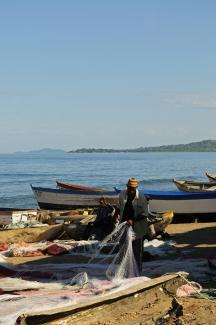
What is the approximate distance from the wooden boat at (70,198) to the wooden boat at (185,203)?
208 centimetres

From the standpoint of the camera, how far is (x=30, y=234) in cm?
1524

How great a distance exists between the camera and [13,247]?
13438mm

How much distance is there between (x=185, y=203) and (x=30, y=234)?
695 cm

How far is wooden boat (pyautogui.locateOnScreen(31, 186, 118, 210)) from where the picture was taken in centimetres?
2345

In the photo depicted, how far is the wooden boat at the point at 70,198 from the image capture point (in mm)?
23453

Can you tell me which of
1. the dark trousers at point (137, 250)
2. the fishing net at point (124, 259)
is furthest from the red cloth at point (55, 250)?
the dark trousers at point (137, 250)

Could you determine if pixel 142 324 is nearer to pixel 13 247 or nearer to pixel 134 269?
pixel 134 269

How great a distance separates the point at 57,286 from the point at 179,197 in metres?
11.8

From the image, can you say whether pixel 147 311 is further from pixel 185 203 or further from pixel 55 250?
pixel 185 203

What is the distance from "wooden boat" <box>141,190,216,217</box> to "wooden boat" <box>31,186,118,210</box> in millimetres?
2080

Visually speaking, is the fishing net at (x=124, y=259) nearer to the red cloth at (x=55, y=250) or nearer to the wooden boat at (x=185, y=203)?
the red cloth at (x=55, y=250)

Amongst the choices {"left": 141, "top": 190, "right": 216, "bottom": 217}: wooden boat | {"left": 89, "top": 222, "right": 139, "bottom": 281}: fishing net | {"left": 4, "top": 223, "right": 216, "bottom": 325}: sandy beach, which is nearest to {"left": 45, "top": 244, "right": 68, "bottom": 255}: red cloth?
{"left": 89, "top": 222, "right": 139, "bottom": 281}: fishing net

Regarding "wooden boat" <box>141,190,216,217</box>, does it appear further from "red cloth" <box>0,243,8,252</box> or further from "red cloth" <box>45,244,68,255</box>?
"red cloth" <box>45,244,68,255</box>

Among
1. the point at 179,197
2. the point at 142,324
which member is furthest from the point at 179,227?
the point at 142,324
